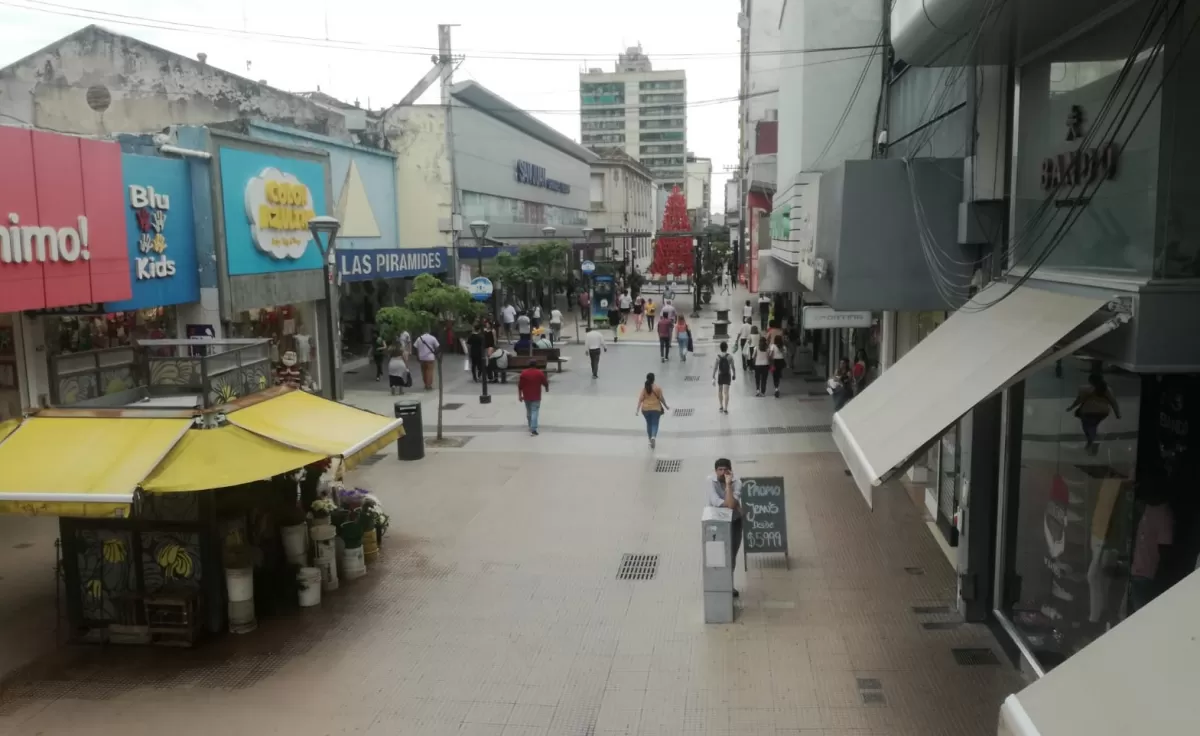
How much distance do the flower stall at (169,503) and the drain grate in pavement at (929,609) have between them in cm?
595

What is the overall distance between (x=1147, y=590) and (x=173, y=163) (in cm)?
1682

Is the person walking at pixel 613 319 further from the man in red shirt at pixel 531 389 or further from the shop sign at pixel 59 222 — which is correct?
the shop sign at pixel 59 222

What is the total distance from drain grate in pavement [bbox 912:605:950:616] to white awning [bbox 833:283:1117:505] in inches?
81.9

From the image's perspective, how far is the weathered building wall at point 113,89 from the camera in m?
22.8

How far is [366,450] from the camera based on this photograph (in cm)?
1031

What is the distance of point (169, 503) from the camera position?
30.6 feet

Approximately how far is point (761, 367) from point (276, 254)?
11331 mm

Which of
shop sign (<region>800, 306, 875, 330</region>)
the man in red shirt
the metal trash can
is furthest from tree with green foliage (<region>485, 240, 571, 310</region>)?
shop sign (<region>800, 306, 875, 330</region>)

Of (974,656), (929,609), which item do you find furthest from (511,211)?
(974,656)

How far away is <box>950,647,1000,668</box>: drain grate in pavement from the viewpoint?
8.29m

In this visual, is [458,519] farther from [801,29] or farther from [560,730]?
[801,29]

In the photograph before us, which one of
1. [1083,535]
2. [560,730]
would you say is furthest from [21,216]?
[1083,535]

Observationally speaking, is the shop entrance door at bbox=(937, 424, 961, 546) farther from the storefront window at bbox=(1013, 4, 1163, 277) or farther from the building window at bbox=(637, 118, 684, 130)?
the building window at bbox=(637, 118, 684, 130)

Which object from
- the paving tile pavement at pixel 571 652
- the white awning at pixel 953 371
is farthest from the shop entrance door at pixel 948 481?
the white awning at pixel 953 371
